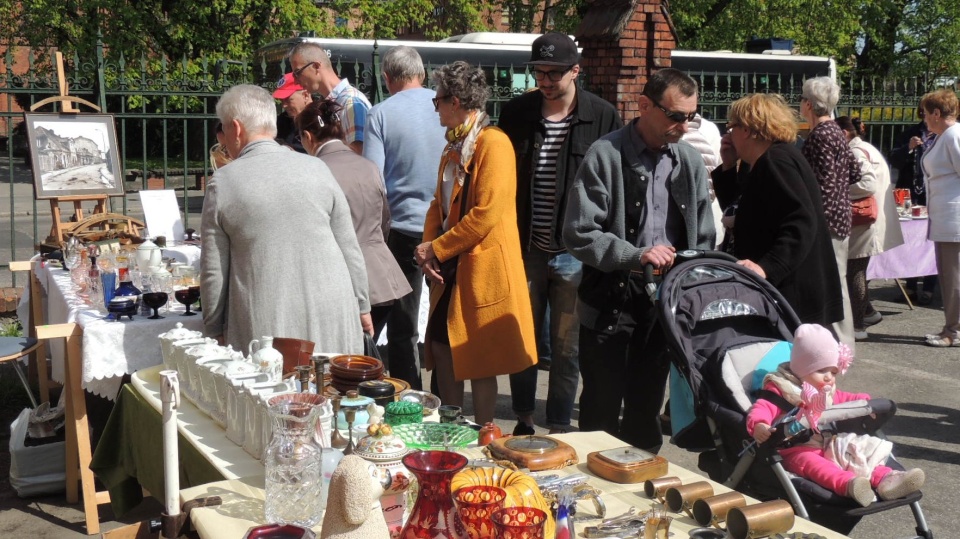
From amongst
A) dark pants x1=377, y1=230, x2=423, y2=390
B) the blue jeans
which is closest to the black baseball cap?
the blue jeans

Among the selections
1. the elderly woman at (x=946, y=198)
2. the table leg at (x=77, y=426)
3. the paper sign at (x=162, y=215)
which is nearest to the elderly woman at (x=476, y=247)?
the table leg at (x=77, y=426)

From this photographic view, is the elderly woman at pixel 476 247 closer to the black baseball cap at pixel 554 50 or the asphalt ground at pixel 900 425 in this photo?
the black baseball cap at pixel 554 50

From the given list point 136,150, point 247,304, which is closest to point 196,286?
point 247,304

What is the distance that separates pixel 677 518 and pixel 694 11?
2419 centimetres

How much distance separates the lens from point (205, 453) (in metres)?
2.73

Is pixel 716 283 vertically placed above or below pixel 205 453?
above

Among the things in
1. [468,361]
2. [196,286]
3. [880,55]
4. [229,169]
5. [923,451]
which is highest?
[880,55]

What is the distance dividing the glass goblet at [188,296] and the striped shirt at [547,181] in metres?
1.69

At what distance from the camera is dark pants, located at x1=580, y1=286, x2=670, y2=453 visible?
13.1 feet

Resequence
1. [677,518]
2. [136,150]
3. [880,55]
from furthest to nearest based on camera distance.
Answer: [880,55]
[136,150]
[677,518]

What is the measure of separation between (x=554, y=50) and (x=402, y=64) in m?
1.09

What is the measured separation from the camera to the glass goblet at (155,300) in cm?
411

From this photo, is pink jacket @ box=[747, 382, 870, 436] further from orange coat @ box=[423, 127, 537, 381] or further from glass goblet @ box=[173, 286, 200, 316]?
glass goblet @ box=[173, 286, 200, 316]

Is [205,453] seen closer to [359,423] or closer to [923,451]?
[359,423]
